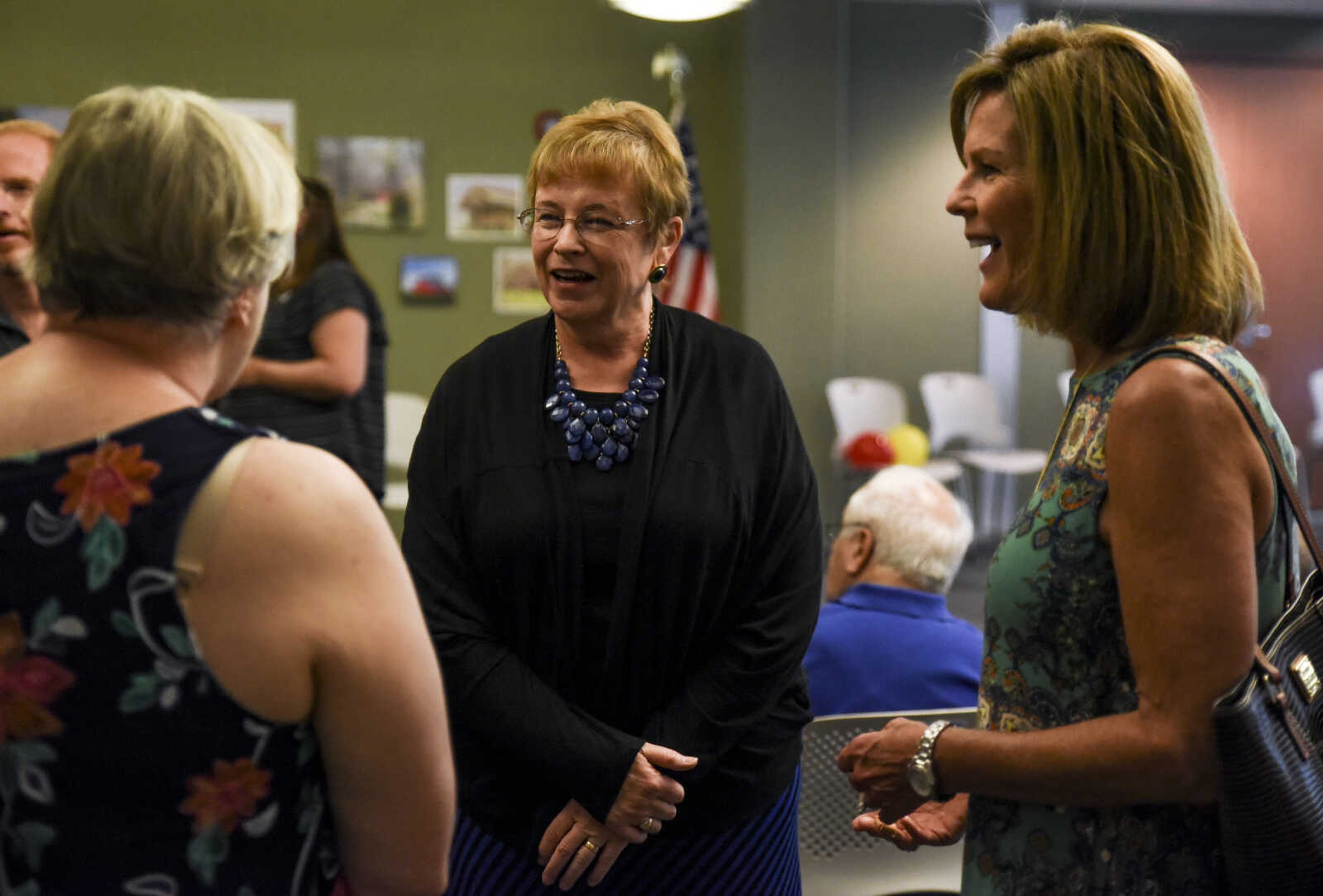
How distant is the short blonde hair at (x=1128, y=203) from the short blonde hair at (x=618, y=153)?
71cm

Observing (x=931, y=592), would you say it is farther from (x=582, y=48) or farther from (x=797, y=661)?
(x=582, y=48)

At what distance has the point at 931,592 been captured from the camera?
2.29 metres

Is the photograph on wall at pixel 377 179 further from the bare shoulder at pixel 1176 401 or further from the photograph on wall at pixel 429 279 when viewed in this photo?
the bare shoulder at pixel 1176 401

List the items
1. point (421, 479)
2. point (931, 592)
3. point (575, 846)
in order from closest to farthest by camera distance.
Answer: point (575, 846) < point (421, 479) < point (931, 592)

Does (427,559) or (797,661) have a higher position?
(427,559)

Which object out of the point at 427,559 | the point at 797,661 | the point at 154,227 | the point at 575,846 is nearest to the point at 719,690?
the point at 797,661

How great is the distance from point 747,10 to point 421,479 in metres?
6.16

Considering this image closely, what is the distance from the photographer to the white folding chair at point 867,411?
7.32 meters

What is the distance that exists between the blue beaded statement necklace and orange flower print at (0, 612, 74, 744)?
88 cm

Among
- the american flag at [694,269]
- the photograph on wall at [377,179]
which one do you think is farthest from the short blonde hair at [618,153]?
the photograph on wall at [377,179]

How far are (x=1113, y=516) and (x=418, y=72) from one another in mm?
6855

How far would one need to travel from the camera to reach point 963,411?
7.61 meters

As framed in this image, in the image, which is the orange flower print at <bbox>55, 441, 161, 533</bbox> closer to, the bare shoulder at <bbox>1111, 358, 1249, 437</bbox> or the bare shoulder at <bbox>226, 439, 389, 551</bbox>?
the bare shoulder at <bbox>226, 439, 389, 551</bbox>

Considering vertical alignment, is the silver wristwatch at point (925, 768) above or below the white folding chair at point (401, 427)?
above
